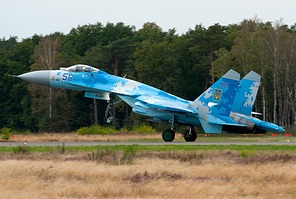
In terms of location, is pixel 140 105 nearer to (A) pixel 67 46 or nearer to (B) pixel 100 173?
(B) pixel 100 173

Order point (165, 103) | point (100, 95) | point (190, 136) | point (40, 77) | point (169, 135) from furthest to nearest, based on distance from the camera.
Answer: point (40, 77) → point (100, 95) → point (190, 136) → point (169, 135) → point (165, 103)

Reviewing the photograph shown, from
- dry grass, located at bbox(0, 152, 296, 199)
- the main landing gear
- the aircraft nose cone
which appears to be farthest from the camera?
the aircraft nose cone

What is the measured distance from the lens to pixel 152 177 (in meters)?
18.3

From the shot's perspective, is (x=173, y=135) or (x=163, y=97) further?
(x=163, y=97)

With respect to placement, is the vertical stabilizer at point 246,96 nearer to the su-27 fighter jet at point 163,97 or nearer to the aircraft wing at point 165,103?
the su-27 fighter jet at point 163,97

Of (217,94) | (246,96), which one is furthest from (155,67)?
(217,94)

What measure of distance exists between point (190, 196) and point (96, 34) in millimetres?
72627

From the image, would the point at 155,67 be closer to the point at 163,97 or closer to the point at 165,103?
the point at 163,97

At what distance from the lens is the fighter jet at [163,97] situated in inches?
1254

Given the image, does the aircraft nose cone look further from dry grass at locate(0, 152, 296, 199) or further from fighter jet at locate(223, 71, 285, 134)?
dry grass at locate(0, 152, 296, 199)

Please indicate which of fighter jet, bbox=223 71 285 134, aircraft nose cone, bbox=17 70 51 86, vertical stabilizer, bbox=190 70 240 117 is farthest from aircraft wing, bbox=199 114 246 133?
aircraft nose cone, bbox=17 70 51 86

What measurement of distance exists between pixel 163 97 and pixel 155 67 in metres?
37.7

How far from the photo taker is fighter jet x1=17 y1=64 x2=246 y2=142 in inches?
1254

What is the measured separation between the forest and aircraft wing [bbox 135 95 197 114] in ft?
87.0
